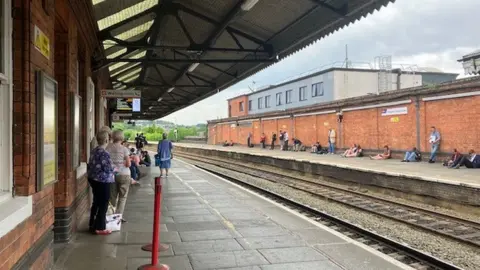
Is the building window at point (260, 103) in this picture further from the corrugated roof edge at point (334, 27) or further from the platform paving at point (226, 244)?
the platform paving at point (226, 244)

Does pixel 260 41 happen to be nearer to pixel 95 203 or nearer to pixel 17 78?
pixel 95 203

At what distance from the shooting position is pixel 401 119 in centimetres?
2075

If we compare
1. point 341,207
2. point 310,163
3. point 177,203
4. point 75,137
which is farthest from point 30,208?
point 310,163

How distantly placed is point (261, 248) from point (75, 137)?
2.91 m

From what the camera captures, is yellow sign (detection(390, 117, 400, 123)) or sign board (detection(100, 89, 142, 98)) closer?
sign board (detection(100, 89, 142, 98))

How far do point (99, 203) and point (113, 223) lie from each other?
20.3 inches

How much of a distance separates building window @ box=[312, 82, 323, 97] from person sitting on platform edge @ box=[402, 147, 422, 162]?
25677 mm

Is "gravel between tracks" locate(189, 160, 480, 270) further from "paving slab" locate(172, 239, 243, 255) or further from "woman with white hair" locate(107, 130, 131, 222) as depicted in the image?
"woman with white hair" locate(107, 130, 131, 222)

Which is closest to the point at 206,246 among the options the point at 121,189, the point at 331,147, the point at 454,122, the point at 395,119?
the point at 121,189

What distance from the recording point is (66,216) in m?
5.29

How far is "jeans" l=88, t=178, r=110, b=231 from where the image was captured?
5879 mm

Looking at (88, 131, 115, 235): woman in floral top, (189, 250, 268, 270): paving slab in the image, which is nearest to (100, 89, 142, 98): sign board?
(88, 131, 115, 235): woman in floral top

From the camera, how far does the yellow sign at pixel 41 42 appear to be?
3.59 meters

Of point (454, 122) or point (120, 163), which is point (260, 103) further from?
point (120, 163)
